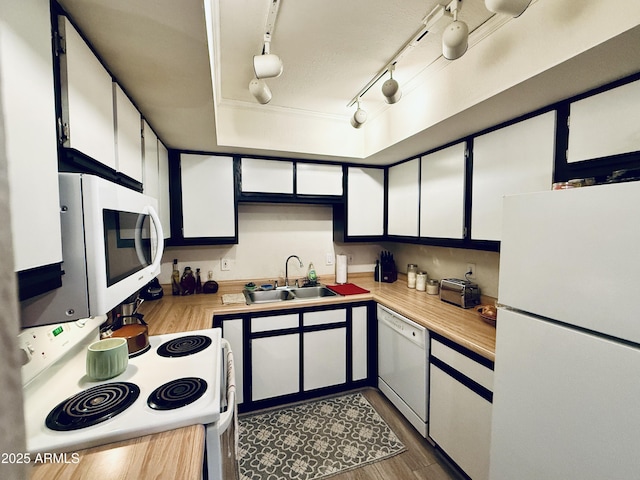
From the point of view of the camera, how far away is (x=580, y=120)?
1346 millimetres

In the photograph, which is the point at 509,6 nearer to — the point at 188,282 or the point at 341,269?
the point at 341,269

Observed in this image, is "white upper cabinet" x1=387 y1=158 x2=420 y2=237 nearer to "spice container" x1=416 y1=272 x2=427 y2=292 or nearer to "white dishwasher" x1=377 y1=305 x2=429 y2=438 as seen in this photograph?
"spice container" x1=416 y1=272 x2=427 y2=292

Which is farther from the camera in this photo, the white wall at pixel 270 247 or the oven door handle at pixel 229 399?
the white wall at pixel 270 247

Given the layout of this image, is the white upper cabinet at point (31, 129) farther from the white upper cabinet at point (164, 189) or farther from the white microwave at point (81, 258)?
the white upper cabinet at point (164, 189)

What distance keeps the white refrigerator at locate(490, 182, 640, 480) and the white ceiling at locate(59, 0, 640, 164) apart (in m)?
0.67

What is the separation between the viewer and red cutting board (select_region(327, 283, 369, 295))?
103 inches

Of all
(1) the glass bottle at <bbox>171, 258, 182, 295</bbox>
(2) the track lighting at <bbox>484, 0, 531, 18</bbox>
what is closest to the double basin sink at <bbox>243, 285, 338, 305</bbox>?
(1) the glass bottle at <bbox>171, 258, 182, 295</bbox>

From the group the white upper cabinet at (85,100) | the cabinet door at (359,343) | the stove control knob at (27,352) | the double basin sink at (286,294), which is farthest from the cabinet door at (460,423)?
the white upper cabinet at (85,100)

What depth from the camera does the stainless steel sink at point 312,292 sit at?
2750 mm

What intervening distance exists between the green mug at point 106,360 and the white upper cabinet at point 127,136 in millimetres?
723

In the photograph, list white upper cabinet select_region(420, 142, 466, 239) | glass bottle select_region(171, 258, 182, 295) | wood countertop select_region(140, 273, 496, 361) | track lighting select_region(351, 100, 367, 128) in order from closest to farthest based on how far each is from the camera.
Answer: wood countertop select_region(140, 273, 496, 361) → white upper cabinet select_region(420, 142, 466, 239) → track lighting select_region(351, 100, 367, 128) → glass bottle select_region(171, 258, 182, 295)

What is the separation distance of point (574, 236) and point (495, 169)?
37.7 inches

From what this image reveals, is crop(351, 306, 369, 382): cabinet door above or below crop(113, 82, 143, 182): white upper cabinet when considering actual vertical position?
below

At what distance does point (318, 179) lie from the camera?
9.11ft
